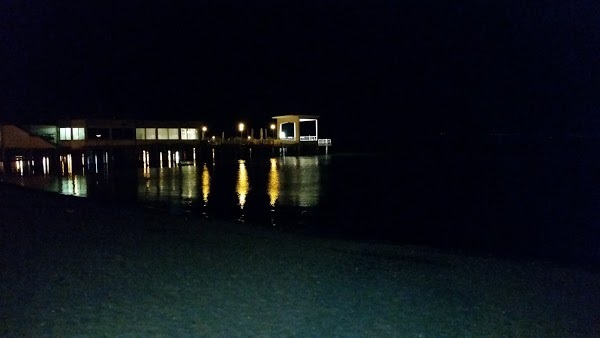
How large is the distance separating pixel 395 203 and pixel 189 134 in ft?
139

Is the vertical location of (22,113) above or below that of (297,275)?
above

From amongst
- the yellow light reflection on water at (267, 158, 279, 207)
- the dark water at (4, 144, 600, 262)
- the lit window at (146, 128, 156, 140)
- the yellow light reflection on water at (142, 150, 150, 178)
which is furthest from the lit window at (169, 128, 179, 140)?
the yellow light reflection on water at (267, 158, 279, 207)

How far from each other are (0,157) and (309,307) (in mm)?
47659

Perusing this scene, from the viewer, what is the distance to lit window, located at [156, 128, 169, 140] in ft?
187

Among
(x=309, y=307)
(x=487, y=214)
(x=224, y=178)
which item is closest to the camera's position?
(x=309, y=307)

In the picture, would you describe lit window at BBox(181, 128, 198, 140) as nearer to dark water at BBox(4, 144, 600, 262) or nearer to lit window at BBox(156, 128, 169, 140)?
lit window at BBox(156, 128, 169, 140)

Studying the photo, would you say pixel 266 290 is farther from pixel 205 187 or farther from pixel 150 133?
pixel 150 133

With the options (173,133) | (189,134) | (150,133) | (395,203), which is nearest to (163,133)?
(173,133)

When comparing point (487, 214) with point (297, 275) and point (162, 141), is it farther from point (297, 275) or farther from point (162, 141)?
point (162, 141)

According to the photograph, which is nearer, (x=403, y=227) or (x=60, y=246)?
(x=60, y=246)

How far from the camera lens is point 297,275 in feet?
23.5

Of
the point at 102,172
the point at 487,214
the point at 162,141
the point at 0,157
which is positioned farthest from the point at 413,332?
the point at 162,141

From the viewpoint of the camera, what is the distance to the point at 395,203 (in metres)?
20.4

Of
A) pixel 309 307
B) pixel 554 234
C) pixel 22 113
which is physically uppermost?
pixel 22 113
